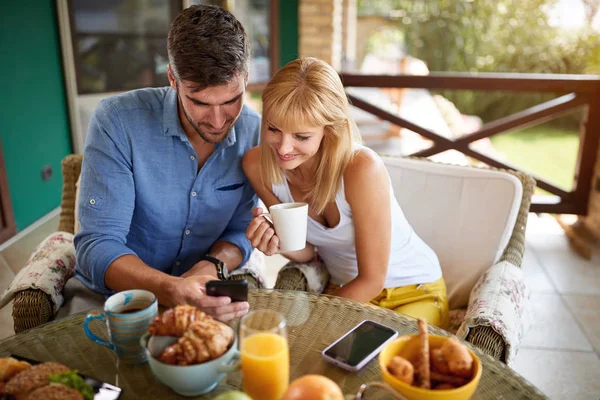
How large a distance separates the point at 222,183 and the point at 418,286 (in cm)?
73

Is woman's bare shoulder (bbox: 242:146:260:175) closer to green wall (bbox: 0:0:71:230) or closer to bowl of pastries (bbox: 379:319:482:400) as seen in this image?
bowl of pastries (bbox: 379:319:482:400)

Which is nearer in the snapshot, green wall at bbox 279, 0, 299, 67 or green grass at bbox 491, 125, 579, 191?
green grass at bbox 491, 125, 579, 191

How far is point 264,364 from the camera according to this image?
2.71 feet

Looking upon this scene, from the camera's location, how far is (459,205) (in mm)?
1763

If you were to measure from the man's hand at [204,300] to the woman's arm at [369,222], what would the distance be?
0.48 meters

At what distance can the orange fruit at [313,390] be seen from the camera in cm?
73

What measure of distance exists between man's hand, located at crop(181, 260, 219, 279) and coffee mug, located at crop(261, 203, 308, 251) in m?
0.30

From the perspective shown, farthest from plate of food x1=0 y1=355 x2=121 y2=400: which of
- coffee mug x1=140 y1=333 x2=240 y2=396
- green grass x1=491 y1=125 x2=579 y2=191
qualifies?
green grass x1=491 y1=125 x2=579 y2=191

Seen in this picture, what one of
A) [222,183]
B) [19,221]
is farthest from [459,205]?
[19,221]

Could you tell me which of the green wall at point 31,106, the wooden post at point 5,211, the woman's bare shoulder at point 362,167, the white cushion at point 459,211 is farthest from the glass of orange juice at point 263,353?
the green wall at point 31,106

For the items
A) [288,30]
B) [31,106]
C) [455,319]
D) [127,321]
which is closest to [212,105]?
[127,321]

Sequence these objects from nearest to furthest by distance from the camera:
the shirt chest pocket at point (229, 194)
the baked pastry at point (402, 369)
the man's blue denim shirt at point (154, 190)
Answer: the baked pastry at point (402, 369) < the man's blue denim shirt at point (154, 190) < the shirt chest pocket at point (229, 194)

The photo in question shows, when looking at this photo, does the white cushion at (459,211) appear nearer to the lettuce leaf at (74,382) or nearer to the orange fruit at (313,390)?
the orange fruit at (313,390)

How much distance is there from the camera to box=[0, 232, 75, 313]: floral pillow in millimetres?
1467
